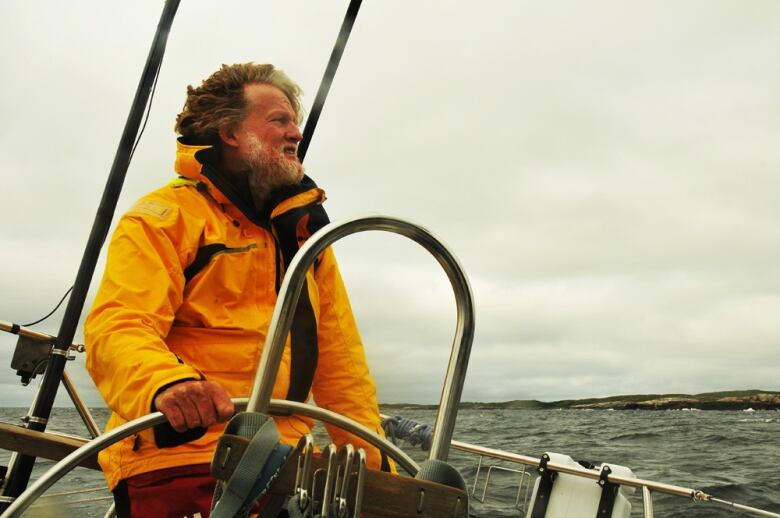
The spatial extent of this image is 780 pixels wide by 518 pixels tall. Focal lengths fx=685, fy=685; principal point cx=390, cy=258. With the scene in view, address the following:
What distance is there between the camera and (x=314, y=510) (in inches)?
37.8

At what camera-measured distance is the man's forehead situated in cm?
209

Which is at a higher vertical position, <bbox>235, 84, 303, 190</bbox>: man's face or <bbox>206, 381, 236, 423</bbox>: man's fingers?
<bbox>235, 84, 303, 190</bbox>: man's face

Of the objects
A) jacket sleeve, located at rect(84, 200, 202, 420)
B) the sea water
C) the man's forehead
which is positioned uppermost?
the man's forehead

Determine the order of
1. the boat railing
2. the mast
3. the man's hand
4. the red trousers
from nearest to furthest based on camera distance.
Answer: the man's hand, the red trousers, the mast, the boat railing

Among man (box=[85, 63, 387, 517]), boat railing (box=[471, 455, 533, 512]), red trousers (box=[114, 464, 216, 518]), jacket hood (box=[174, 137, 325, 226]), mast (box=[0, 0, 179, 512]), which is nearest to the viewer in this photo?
man (box=[85, 63, 387, 517])

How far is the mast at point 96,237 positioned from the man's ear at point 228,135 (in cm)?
78

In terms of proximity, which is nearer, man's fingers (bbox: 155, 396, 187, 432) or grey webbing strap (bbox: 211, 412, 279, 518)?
grey webbing strap (bbox: 211, 412, 279, 518)

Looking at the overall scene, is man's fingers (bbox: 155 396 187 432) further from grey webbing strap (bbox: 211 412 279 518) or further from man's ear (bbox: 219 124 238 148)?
man's ear (bbox: 219 124 238 148)

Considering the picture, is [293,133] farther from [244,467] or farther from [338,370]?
[244,467]

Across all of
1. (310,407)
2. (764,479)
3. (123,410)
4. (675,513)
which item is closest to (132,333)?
(123,410)

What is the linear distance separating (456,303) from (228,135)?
1089 mm

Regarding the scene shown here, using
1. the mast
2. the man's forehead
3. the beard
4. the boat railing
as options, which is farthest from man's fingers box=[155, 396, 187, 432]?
the boat railing

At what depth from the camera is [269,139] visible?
2020 mm

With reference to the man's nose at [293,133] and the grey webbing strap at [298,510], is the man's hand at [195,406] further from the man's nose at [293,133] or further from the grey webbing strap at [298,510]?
the man's nose at [293,133]
